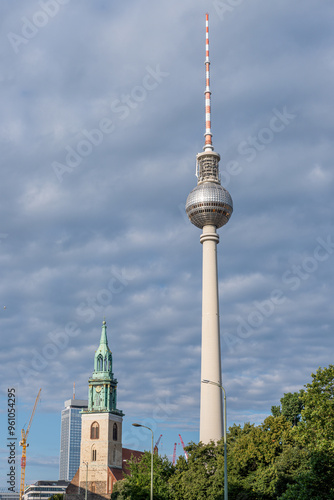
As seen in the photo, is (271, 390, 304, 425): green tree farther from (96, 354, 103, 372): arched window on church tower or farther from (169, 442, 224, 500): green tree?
(96, 354, 103, 372): arched window on church tower

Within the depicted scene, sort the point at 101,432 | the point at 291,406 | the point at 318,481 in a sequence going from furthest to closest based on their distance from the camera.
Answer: the point at 101,432 < the point at 291,406 < the point at 318,481

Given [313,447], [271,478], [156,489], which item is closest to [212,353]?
[156,489]

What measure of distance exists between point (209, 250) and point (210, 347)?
22.3 m

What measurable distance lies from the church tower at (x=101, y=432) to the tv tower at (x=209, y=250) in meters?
40.0

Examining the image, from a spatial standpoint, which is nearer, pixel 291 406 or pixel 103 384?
pixel 291 406

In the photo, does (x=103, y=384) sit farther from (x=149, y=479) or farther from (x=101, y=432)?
(x=149, y=479)

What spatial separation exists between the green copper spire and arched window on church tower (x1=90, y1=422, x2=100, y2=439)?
346 cm

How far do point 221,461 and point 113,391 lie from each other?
8576cm

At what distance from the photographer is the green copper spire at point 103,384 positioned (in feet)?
521

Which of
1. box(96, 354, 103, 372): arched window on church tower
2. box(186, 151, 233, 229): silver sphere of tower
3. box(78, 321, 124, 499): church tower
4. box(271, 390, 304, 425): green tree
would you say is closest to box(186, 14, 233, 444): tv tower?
box(186, 151, 233, 229): silver sphere of tower

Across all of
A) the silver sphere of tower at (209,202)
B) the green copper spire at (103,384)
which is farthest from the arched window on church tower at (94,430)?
the silver sphere of tower at (209,202)

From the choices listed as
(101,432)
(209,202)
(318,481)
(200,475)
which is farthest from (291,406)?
(101,432)

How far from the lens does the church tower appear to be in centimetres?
15038

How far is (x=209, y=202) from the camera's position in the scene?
139500mm
